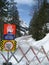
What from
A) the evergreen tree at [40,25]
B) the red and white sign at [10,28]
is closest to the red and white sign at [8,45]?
the red and white sign at [10,28]

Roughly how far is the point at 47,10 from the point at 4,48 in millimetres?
51122

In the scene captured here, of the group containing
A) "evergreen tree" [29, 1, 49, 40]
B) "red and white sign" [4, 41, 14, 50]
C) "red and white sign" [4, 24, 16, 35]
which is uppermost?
"red and white sign" [4, 24, 16, 35]

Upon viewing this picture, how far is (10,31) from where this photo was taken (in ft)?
47.3

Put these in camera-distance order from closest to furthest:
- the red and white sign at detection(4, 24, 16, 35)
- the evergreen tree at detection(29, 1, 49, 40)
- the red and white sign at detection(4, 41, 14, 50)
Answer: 1. the red and white sign at detection(4, 24, 16, 35)
2. the red and white sign at detection(4, 41, 14, 50)
3. the evergreen tree at detection(29, 1, 49, 40)

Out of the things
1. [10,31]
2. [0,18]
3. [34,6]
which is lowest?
[34,6]

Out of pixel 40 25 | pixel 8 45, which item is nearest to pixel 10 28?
pixel 8 45

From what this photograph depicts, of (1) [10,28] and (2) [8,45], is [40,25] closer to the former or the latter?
(2) [8,45]

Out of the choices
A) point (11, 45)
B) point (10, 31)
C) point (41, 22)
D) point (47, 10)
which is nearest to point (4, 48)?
point (11, 45)

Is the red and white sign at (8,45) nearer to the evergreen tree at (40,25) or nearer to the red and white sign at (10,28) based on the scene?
the red and white sign at (10,28)

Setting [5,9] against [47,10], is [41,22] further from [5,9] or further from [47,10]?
[5,9]

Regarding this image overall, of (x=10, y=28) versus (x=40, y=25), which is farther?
(x=40, y=25)

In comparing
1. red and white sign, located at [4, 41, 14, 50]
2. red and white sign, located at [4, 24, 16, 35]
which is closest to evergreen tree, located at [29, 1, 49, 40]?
red and white sign, located at [4, 41, 14, 50]

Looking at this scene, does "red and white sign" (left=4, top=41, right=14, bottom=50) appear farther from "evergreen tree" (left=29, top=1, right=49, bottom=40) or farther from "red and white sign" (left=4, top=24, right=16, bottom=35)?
"evergreen tree" (left=29, top=1, right=49, bottom=40)

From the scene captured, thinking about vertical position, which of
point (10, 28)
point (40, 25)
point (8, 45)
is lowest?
point (40, 25)
